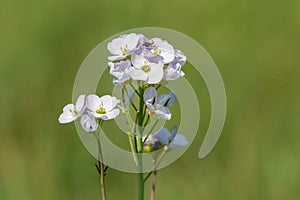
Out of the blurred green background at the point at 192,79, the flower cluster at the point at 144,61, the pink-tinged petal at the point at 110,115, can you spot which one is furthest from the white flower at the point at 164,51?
the blurred green background at the point at 192,79

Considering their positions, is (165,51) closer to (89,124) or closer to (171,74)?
(171,74)

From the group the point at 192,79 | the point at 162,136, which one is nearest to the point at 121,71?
the point at 162,136

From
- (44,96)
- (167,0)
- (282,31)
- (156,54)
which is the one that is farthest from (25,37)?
(156,54)

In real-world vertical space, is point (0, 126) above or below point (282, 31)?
below

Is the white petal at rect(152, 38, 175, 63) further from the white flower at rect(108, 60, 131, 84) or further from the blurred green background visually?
the blurred green background

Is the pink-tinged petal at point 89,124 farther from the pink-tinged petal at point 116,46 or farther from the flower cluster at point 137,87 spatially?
the pink-tinged petal at point 116,46

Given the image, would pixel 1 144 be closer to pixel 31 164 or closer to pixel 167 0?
pixel 31 164
